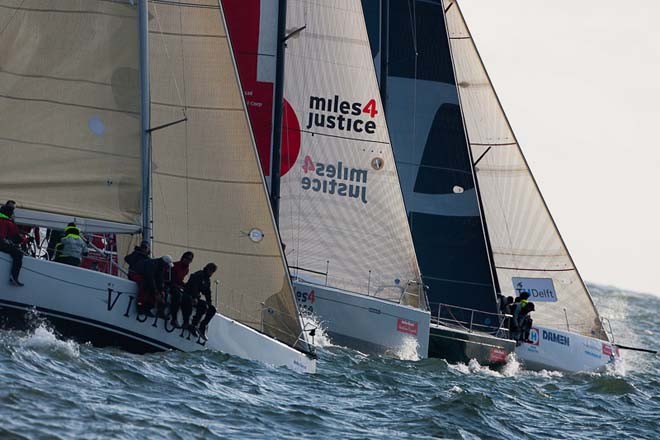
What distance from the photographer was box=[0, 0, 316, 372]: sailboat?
16141mm

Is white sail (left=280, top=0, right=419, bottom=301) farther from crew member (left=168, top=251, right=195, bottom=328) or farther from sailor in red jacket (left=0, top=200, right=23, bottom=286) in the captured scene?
sailor in red jacket (left=0, top=200, right=23, bottom=286)

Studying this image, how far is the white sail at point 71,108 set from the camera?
16.9 metres

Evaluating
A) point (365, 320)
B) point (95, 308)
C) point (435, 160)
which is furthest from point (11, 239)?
point (435, 160)

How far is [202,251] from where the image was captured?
→ 58.5ft

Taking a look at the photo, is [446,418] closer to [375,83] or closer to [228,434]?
[228,434]

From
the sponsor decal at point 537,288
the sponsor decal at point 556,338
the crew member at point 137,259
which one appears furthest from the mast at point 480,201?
the crew member at point 137,259

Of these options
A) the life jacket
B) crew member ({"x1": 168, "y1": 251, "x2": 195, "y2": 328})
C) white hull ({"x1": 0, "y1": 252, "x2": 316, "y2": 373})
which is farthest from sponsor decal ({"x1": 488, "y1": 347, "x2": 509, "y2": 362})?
the life jacket

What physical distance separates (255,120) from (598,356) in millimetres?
7969

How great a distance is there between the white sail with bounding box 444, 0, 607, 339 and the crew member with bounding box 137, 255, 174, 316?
13.2 meters

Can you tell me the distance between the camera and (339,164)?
24.2m

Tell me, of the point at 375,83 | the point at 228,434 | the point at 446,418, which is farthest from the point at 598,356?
the point at 228,434

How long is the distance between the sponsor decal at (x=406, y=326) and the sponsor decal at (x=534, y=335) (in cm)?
409

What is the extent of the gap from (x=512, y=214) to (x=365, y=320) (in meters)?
7.13

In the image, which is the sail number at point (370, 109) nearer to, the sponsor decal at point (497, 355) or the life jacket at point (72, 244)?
the sponsor decal at point (497, 355)
